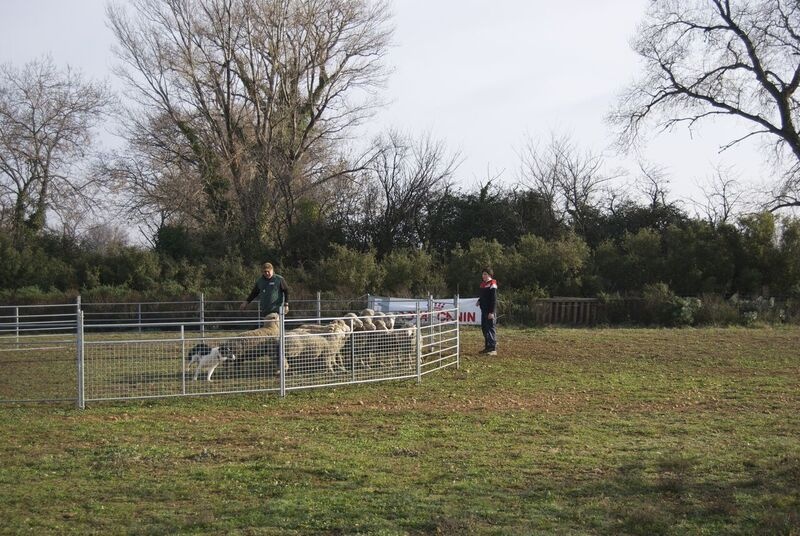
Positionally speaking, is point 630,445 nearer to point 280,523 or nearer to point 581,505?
point 581,505

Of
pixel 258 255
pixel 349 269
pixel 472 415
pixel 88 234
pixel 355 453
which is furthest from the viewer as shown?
pixel 88 234

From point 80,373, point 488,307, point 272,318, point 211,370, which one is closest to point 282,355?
point 211,370

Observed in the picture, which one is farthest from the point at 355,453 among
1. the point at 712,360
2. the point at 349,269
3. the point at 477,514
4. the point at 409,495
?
the point at 349,269

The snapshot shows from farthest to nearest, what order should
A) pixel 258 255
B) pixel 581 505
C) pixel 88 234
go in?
pixel 88 234, pixel 258 255, pixel 581 505

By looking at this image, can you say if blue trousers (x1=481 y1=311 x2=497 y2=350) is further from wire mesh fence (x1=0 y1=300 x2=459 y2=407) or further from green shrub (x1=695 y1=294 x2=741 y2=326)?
green shrub (x1=695 y1=294 x2=741 y2=326)

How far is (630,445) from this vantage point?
9.34 metres

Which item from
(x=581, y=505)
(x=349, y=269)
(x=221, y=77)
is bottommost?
(x=581, y=505)

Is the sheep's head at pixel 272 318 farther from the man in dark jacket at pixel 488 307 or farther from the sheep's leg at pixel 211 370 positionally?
the man in dark jacket at pixel 488 307

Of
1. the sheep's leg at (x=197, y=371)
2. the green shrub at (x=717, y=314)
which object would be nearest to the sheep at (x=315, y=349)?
the sheep's leg at (x=197, y=371)

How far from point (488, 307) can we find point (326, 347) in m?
4.88

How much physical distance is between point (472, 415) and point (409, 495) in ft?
14.0

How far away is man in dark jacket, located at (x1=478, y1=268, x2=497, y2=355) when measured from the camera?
1783 centimetres

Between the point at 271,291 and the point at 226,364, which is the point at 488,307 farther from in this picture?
the point at 226,364

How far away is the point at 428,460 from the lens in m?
8.63
